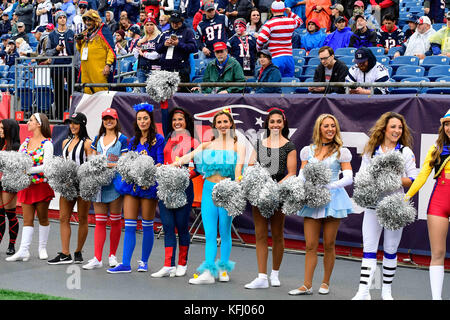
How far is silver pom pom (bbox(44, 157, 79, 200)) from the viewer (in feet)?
24.8

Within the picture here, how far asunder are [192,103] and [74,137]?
2.01 metres

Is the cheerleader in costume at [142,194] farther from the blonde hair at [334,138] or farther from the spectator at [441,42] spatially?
the spectator at [441,42]

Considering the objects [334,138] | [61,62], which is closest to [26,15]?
[61,62]

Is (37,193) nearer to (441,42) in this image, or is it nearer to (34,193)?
(34,193)

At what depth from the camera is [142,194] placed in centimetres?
728

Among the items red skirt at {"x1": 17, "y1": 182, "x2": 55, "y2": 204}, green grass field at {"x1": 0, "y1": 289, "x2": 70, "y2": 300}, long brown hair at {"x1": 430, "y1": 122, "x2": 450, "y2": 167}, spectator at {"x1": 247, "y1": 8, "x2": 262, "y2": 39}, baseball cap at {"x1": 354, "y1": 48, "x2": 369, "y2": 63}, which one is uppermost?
spectator at {"x1": 247, "y1": 8, "x2": 262, "y2": 39}

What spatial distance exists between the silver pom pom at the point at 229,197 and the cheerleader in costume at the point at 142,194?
100cm

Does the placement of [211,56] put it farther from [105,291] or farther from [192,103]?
[105,291]

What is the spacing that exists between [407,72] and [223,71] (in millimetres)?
2930

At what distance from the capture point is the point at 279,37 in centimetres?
1083

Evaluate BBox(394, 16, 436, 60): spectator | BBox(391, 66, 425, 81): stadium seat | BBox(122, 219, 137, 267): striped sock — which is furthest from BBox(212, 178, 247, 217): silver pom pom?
BBox(394, 16, 436, 60): spectator

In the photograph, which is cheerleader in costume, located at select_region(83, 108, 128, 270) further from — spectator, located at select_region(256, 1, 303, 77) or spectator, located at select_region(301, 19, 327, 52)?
spectator, located at select_region(301, 19, 327, 52)

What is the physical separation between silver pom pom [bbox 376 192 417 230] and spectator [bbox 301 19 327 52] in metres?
8.05

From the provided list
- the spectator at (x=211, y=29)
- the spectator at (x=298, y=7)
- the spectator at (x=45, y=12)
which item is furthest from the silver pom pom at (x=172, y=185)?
the spectator at (x=45, y=12)
